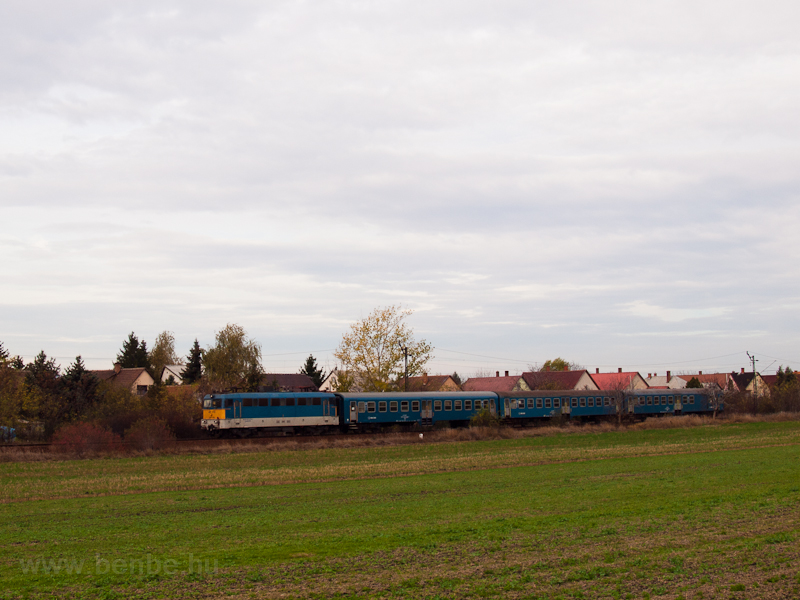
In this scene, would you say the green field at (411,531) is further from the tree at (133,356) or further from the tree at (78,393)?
the tree at (133,356)

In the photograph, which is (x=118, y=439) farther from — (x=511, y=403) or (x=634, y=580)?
(x=634, y=580)

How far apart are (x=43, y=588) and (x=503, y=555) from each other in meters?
7.00

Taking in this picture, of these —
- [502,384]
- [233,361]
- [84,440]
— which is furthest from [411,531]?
[502,384]

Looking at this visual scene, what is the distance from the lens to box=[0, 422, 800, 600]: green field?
9.95 meters

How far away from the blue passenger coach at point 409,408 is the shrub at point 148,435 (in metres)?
13.1

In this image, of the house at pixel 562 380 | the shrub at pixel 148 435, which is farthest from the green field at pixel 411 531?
the house at pixel 562 380

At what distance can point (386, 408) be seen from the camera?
5038 cm

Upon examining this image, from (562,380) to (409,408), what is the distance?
70296mm

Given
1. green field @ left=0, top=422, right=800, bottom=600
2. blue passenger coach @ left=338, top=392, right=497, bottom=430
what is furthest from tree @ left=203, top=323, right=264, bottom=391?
green field @ left=0, top=422, right=800, bottom=600

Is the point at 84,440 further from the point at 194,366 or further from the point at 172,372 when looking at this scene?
the point at 172,372

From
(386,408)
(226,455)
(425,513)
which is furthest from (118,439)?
(425,513)

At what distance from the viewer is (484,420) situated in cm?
5144

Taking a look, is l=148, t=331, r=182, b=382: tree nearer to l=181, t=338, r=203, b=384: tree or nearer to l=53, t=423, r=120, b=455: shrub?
l=181, t=338, r=203, b=384: tree

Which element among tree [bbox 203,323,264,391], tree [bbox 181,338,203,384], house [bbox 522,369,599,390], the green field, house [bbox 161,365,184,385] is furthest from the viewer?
house [bbox 522,369,599,390]
